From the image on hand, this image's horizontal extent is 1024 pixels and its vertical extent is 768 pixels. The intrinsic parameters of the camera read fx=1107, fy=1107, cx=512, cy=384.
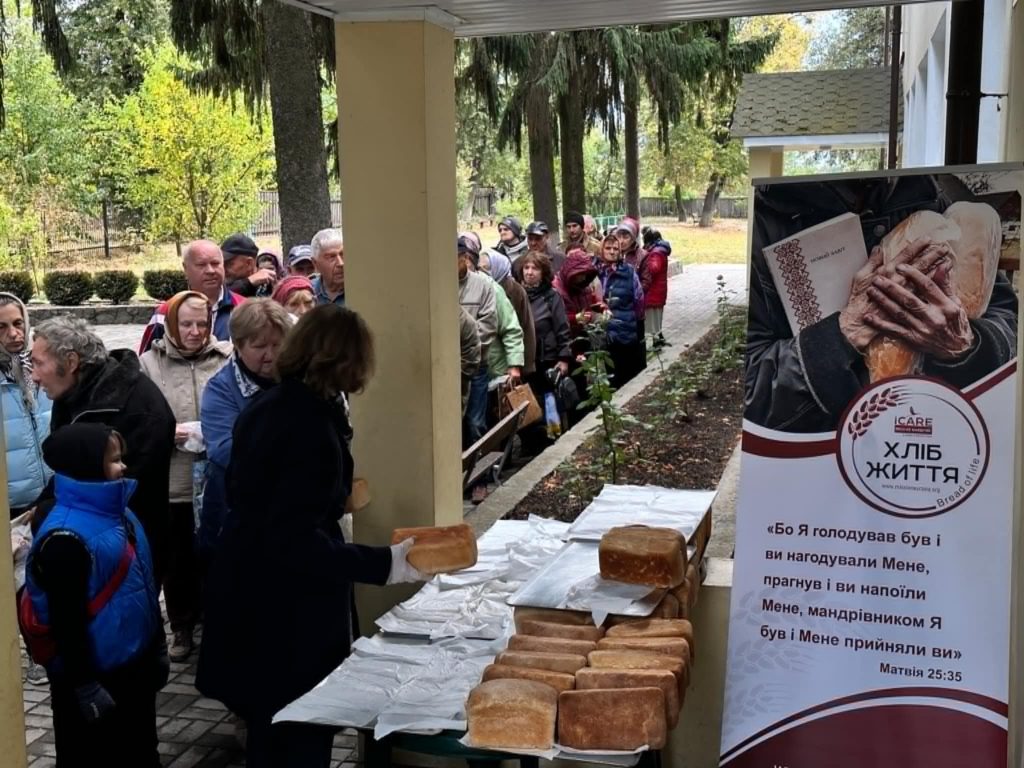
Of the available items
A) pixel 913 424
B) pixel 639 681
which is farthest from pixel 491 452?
pixel 639 681

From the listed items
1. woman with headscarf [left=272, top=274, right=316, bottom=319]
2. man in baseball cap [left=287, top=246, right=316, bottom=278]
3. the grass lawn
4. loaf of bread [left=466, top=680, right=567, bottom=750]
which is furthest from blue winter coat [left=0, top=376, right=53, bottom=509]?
the grass lawn

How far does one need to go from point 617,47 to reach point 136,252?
21.5 meters

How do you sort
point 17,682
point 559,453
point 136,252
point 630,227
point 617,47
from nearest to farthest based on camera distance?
point 17,682 < point 559,453 < point 630,227 < point 617,47 < point 136,252

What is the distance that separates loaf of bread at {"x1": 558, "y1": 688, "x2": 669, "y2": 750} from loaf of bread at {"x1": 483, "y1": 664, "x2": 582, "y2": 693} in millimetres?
108

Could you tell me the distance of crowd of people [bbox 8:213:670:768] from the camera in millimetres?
3348

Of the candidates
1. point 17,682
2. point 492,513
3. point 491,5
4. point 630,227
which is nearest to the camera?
point 17,682

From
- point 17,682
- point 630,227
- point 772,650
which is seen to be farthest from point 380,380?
point 630,227

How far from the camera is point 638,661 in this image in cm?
305

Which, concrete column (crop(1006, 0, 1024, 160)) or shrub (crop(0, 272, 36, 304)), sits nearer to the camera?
concrete column (crop(1006, 0, 1024, 160))

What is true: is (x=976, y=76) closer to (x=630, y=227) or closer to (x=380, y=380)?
(x=380, y=380)

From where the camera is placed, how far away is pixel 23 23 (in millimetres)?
37094

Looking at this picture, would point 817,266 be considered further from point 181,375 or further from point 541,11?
point 181,375

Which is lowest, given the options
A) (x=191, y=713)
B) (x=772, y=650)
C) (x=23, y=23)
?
(x=191, y=713)

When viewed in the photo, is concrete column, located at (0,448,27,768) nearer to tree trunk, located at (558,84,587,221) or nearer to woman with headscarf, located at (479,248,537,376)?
woman with headscarf, located at (479,248,537,376)
